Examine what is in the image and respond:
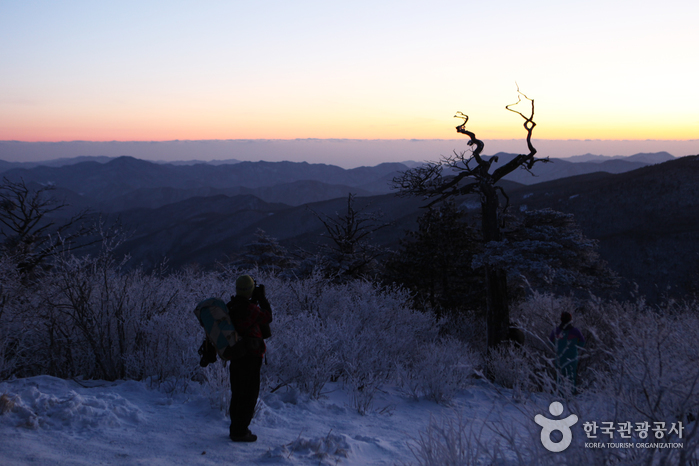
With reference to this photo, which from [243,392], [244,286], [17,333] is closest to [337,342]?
[243,392]

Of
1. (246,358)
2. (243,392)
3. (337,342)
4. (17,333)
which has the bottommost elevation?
(337,342)

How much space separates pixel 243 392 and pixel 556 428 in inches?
105

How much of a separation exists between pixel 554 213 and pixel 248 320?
976cm

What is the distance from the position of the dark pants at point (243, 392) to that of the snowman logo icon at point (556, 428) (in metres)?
2.49

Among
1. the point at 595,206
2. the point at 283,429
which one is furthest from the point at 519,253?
the point at 595,206

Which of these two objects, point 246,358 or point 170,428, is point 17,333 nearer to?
point 170,428

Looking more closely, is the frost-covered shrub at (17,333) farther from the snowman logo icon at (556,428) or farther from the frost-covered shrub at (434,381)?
the snowman logo icon at (556,428)

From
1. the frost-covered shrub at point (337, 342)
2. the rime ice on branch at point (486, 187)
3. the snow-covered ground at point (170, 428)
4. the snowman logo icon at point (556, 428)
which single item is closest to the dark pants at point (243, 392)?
the snow-covered ground at point (170, 428)

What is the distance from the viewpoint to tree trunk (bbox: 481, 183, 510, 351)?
1107 cm

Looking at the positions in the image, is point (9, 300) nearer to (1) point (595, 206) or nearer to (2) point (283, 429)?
(2) point (283, 429)

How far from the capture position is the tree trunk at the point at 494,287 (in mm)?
11070

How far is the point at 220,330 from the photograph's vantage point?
3875 millimetres

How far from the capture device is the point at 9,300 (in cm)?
696

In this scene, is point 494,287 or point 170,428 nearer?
point 170,428
